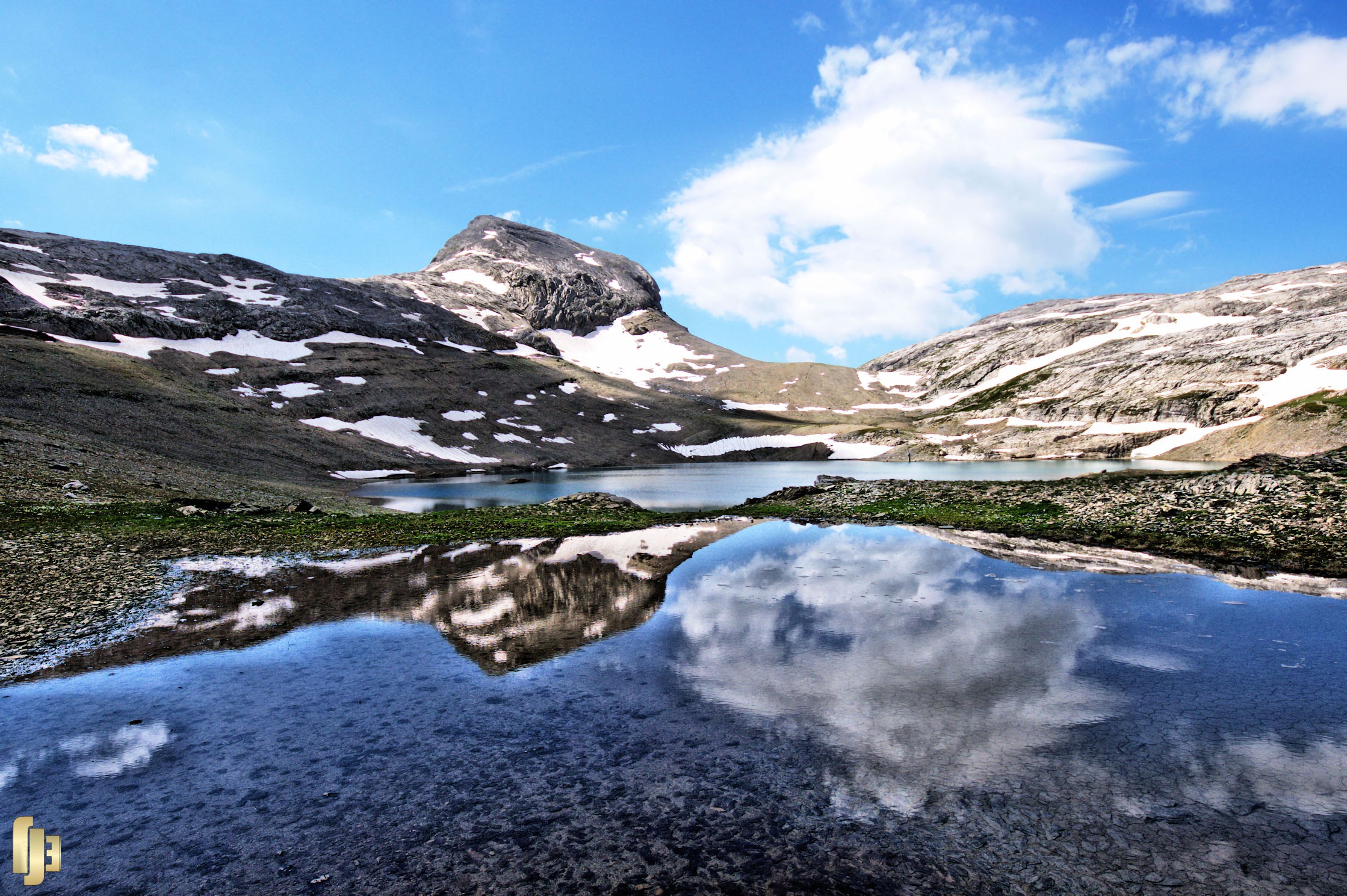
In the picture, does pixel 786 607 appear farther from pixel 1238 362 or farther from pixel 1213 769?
pixel 1238 362

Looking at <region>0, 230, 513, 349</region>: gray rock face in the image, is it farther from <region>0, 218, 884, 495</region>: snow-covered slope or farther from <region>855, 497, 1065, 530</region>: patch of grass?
<region>855, 497, 1065, 530</region>: patch of grass

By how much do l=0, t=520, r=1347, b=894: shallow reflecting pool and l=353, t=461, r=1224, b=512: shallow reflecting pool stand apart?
31.4 m

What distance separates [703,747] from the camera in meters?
9.09

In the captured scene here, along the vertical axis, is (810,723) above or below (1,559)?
above

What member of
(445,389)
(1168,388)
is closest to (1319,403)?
(1168,388)

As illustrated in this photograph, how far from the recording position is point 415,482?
8675 cm

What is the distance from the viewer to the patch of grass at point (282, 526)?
81.2 feet

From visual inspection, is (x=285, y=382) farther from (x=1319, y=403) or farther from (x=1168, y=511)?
(x=1319, y=403)

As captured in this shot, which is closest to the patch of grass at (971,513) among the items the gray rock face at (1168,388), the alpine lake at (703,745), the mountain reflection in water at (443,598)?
the alpine lake at (703,745)

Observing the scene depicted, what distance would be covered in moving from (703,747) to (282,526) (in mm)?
28931

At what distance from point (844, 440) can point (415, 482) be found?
350 ft

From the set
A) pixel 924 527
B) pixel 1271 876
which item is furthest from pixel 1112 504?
pixel 1271 876

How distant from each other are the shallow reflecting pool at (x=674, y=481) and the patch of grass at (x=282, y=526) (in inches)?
482

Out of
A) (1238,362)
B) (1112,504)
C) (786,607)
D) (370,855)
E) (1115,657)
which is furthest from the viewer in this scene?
(1238,362)
